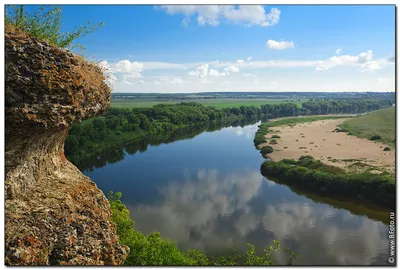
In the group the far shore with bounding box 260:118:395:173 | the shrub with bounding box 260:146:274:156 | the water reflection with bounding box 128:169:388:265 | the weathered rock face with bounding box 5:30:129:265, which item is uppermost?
→ the weathered rock face with bounding box 5:30:129:265

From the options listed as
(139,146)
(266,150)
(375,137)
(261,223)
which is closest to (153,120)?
(139,146)

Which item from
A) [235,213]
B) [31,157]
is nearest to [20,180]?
[31,157]

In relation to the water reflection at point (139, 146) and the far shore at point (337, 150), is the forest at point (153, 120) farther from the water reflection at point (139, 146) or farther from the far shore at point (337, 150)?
the far shore at point (337, 150)

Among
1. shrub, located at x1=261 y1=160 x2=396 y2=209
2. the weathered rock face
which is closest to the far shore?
shrub, located at x1=261 y1=160 x2=396 y2=209

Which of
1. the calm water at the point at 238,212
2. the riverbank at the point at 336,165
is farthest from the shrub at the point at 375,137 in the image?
the calm water at the point at 238,212

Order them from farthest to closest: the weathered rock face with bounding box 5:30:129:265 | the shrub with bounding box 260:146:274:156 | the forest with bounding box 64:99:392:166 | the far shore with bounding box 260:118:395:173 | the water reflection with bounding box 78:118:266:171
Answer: the shrub with bounding box 260:146:274:156, the forest with bounding box 64:99:392:166, the water reflection with bounding box 78:118:266:171, the far shore with bounding box 260:118:395:173, the weathered rock face with bounding box 5:30:129:265

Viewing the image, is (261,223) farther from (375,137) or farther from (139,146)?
(139,146)

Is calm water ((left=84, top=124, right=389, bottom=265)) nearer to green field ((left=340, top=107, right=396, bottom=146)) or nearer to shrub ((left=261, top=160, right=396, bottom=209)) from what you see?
shrub ((left=261, top=160, right=396, bottom=209))
